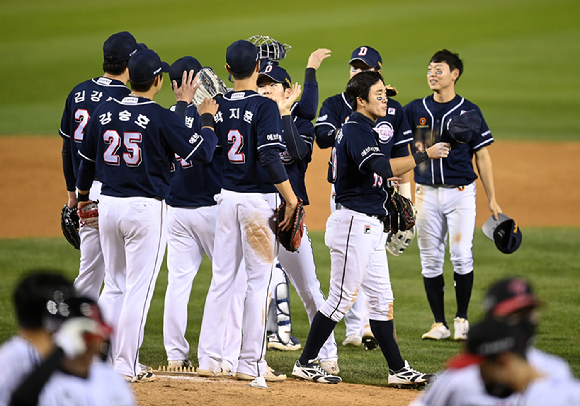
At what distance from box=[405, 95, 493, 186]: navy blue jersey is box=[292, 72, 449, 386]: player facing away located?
6.04 ft

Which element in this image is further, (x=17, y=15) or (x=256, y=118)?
(x=17, y=15)

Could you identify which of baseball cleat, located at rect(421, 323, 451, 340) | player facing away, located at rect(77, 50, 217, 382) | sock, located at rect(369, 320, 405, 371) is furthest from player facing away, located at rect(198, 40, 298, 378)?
baseball cleat, located at rect(421, 323, 451, 340)

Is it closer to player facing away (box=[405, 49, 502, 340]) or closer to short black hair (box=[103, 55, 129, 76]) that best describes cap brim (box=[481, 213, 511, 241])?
player facing away (box=[405, 49, 502, 340])

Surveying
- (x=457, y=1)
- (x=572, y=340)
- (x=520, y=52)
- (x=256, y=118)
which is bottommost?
(x=572, y=340)

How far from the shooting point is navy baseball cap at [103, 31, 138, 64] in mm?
4555

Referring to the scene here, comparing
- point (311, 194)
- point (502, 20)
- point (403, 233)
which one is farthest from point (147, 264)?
point (502, 20)

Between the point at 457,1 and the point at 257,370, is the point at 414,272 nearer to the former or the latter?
the point at 257,370

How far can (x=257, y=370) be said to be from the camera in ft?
14.6

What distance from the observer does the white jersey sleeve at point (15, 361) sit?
2.19m

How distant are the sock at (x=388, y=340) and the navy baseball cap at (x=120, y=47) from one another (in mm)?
2222

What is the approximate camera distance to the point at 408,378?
14.9 ft

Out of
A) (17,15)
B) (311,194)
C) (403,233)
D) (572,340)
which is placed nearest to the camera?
(403,233)

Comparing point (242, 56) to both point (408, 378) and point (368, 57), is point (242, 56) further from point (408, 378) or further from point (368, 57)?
point (408, 378)

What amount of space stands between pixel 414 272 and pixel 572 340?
11.3 feet
